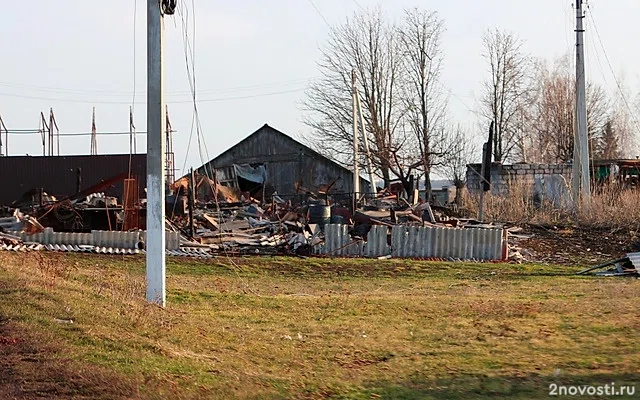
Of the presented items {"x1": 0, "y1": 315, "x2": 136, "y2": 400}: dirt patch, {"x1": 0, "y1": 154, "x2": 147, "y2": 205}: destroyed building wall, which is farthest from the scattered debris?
{"x1": 0, "y1": 154, "x2": 147, "y2": 205}: destroyed building wall

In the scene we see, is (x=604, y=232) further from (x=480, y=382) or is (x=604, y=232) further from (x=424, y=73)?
(x=424, y=73)

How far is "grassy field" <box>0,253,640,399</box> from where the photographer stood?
305 inches

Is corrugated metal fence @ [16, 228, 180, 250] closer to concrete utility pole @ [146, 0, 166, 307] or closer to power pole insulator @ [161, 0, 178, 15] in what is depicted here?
concrete utility pole @ [146, 0, 166, 307]

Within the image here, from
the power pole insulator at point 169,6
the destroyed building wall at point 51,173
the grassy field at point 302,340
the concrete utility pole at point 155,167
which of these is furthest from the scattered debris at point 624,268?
the destroyed building wall at point 51,173

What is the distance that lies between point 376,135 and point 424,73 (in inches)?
245

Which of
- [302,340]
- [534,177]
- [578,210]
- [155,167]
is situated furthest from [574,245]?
[302,340]

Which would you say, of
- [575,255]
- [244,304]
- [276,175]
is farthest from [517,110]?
[244,304]

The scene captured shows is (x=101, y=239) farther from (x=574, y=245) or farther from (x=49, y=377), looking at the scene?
(x=49, y=377)

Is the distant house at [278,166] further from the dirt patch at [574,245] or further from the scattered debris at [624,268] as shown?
the scattered debris at [624,268]

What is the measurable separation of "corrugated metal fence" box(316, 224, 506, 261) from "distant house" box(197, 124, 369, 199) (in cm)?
2520

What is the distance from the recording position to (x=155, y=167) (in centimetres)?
1222

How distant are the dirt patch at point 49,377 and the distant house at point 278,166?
4083cm

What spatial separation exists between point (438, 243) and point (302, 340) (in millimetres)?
13848

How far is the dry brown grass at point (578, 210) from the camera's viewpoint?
30.4 meters
